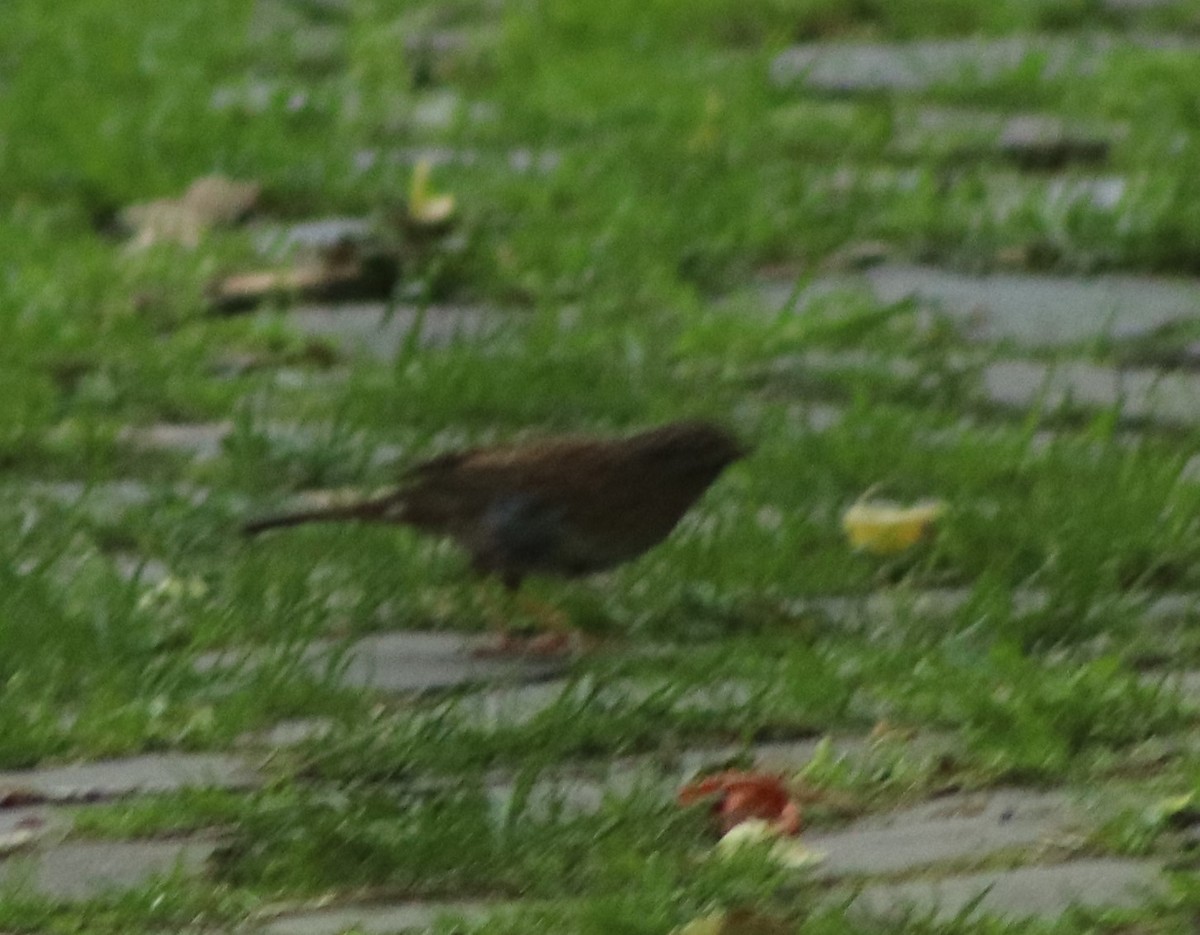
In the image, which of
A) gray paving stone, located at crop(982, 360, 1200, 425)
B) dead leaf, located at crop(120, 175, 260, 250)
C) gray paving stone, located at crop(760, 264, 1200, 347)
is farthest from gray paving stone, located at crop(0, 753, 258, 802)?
dead leaf, located at crop(120, 175, 260, 250)

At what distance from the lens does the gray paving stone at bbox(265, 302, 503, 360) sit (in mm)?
4863

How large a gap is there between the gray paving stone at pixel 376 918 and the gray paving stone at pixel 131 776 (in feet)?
1.22

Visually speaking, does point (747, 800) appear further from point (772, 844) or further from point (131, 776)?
point (131, 776)

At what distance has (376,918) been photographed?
2609 mm

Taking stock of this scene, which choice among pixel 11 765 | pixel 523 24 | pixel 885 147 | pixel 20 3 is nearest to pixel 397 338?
pixel 885 147

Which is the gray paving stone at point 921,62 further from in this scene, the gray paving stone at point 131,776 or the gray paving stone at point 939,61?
the gray paving stone at point 131,776

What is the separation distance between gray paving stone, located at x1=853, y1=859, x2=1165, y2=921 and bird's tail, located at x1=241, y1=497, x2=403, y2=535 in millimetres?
1307

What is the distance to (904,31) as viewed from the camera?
6707 mm

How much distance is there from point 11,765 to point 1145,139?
3.28 m

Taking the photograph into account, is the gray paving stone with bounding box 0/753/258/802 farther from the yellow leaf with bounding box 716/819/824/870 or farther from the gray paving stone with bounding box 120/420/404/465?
the gray paving stone with bounding box 120/420/404/465

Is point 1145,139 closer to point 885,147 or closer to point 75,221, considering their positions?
point 885,147

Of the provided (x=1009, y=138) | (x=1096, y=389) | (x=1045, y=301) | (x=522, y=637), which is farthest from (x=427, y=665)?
(x=1009, y=138)

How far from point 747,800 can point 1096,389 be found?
5.93 feet

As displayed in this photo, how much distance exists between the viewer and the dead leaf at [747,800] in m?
2.79
